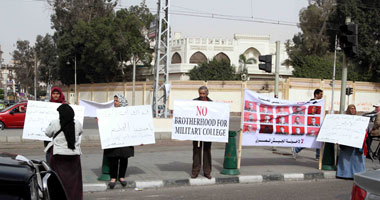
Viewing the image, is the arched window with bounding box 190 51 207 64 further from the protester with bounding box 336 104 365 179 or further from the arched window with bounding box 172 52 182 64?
the protester with bounding box 336 104 365 179

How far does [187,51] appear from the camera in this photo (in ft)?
194

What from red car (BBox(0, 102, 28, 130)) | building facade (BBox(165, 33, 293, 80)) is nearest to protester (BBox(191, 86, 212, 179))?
red car (BBox(0, 102, 28, 130))

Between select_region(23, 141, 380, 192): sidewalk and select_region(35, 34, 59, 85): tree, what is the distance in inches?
2199

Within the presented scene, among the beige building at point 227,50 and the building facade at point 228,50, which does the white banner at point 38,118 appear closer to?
the building facade at point 228,50

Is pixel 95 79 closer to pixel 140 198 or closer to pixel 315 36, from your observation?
pixel 315 36

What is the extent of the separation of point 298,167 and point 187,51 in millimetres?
49868

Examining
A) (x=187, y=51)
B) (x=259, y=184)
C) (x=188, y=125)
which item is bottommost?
(x=259, y=184)

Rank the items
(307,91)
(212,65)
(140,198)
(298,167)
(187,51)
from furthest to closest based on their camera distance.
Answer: (187,51) < (212,65) < (307,91) < (298,167) < (140,198)

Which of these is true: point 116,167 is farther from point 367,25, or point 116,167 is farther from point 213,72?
point 213,72

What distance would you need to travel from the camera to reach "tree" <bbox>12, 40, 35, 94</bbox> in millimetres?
80844

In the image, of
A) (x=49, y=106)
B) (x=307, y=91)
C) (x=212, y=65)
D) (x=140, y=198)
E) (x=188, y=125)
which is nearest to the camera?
(x=140, y=198)

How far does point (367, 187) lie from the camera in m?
3.53

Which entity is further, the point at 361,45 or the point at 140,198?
the point at 361,45

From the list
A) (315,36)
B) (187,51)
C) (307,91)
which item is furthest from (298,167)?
(187,51)
